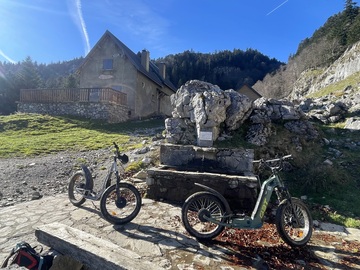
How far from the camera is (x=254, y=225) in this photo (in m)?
3.67

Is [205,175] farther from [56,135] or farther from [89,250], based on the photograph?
[56,135]

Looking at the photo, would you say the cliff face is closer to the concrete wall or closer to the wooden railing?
the concrete wall

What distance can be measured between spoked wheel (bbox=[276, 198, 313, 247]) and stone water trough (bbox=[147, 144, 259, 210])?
1.00m

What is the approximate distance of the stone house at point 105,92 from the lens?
2014 cm

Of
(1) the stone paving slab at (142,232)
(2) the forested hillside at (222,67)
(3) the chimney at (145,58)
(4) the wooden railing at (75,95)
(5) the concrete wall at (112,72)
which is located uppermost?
(2) the forested hillside at (222,67)

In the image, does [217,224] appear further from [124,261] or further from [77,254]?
[77,254]

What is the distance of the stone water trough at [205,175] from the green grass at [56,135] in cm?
530

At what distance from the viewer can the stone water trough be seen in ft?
15.9

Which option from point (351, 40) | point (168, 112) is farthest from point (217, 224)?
point (351, 40)

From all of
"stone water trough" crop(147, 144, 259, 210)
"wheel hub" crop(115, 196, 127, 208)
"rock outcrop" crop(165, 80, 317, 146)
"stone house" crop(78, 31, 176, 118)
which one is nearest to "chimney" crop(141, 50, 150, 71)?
"stone house" crop(78, 31, 176, 118)

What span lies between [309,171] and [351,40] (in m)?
46.5

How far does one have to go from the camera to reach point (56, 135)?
14.9 m

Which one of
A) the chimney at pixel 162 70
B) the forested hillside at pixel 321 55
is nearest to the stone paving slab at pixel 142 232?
the chimney at pixel 162 70

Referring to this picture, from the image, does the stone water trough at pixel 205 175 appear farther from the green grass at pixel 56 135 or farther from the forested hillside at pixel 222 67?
the forested hillside at pixel 222 67
